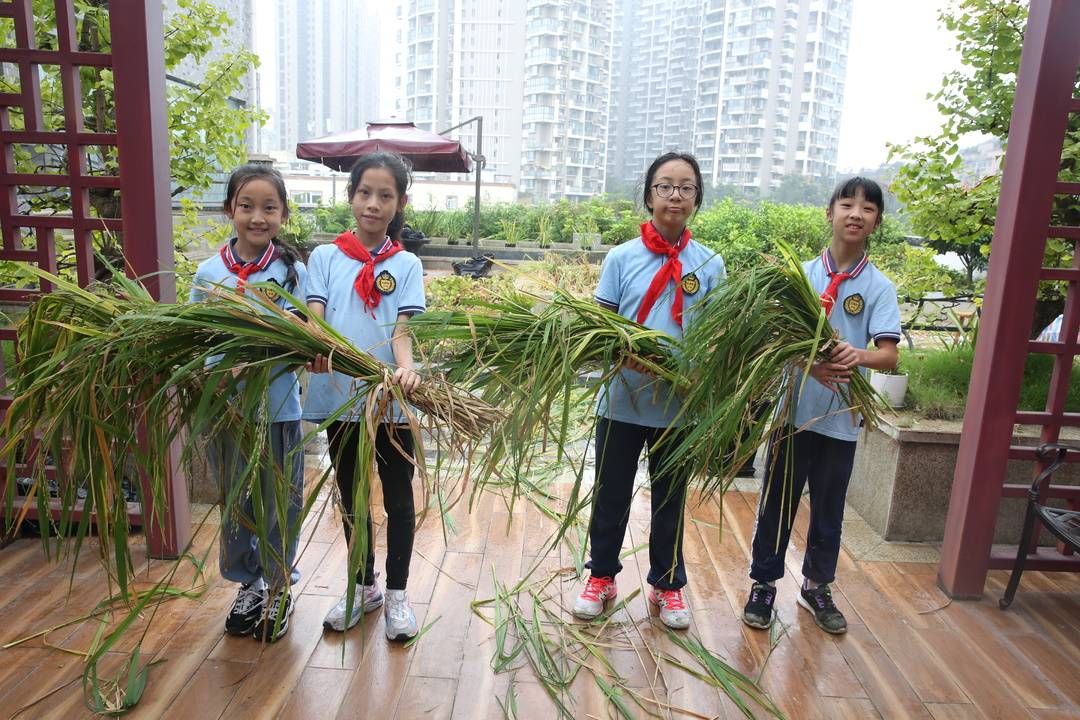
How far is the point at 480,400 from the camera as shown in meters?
1.88

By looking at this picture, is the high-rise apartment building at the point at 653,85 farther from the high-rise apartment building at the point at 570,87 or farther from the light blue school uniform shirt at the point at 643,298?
the light blue school uniform shirt at the point at 643,298

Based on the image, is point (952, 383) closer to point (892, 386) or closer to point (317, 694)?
point (892, 386)

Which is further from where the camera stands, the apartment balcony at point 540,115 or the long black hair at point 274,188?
the apartment balcony at point 540,115

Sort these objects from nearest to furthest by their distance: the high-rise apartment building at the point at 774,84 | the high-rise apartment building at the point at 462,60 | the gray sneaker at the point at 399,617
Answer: the gray sneaker at the point at 399,617
the high-rise apartment building at the point at 774,84
the high-rise apartment building at the point at 462,60

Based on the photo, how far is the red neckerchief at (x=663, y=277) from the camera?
2.14 metres

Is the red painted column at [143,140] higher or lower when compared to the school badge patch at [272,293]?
higher

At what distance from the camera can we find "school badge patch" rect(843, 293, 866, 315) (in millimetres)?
2209

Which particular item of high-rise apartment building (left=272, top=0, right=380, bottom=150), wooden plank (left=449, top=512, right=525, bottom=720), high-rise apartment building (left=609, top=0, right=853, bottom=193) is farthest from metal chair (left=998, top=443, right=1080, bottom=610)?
high-rise apartment building (left=272, top=0, right=380, bottom=150)

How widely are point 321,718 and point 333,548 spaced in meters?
1.02

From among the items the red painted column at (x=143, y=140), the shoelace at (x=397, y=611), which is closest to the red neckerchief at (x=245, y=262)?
the red painted column at (x=143, y=140)

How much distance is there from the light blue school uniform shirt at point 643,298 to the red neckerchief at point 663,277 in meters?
0.01

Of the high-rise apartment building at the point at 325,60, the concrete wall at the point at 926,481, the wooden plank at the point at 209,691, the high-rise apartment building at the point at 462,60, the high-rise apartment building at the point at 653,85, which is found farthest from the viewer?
the high-rise apartment building at the point at 325,60

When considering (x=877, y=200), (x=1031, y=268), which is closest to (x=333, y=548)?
(x=877, y=200)

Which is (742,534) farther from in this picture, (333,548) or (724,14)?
(724,14)
